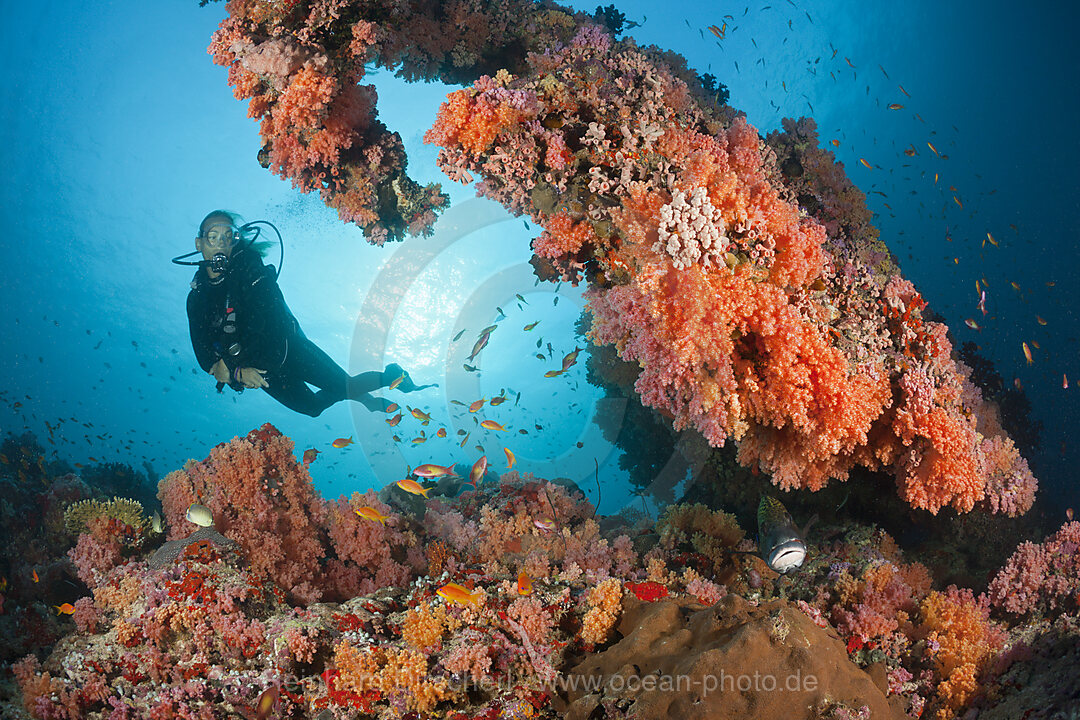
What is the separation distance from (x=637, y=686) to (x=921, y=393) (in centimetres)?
361

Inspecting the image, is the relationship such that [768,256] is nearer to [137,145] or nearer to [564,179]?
[564,179]

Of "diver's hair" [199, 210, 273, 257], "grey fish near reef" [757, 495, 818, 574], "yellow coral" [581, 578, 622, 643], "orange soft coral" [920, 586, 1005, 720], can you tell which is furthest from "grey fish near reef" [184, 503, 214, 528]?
"orange soft coral" [920, 586, 1005, 720]

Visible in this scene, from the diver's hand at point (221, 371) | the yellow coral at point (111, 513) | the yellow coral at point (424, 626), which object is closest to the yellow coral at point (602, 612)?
the yellow coral at point (424, 626)

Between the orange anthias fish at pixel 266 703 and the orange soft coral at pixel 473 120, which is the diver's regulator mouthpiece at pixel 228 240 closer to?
the orange soft coral at pixel 473 120

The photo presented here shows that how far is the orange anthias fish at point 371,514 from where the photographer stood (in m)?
5.03

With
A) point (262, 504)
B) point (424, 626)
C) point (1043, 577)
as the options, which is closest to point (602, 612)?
point (424, 626)

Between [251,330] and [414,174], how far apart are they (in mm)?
36342

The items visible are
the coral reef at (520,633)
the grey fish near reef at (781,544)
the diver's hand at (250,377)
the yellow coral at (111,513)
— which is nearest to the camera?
the coral reef at (520,633)

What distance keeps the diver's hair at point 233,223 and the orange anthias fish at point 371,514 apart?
19.4 feet

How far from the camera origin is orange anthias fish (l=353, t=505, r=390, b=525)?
16.5ft

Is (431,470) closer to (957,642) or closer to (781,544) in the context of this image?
(781,544)

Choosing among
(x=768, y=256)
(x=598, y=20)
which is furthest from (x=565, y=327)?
(x=768, y=256)

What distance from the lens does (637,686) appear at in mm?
2555

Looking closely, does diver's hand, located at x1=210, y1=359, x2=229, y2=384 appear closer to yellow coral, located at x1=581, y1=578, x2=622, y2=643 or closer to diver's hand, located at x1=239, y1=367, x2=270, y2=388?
diver's hand, located at x1=239, y1=367, x2=270, y2=388
